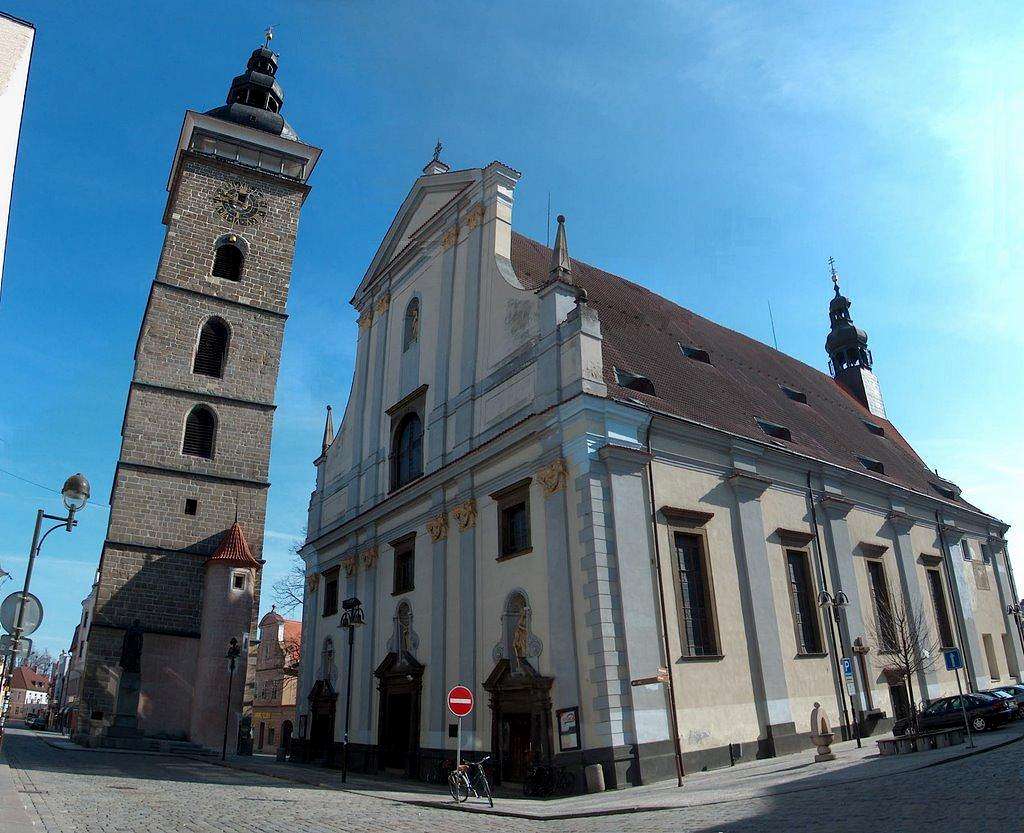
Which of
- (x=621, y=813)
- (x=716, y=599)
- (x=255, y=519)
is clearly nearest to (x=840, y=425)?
(x=716, y=599)

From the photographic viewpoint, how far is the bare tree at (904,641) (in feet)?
72.3

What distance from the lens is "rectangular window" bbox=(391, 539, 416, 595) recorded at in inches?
903

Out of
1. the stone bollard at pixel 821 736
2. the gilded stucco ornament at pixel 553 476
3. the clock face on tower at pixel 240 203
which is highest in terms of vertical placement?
the clock face on tower at pixel 240 203

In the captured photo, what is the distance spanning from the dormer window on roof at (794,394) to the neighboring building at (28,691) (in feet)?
385

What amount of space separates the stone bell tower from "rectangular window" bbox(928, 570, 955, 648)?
25.7m

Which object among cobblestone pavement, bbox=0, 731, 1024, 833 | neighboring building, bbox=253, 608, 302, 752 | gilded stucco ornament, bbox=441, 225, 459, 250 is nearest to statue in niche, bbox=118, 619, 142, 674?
cobblestone pavement, bbox=0, 731, 1024, 833

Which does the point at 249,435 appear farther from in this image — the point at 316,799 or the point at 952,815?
the point at 952,815

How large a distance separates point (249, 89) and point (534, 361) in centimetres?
3319

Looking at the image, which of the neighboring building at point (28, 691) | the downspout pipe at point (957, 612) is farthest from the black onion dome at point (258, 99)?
the neighboring building at point (28, 691)

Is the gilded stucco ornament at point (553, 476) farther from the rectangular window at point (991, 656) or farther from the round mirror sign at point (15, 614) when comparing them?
the rectangular window at point (991, 656)

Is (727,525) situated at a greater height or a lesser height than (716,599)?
greater

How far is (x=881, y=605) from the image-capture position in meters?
23.8

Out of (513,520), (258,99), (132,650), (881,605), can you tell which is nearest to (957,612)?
(881,605)

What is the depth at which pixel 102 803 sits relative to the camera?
11773mm
